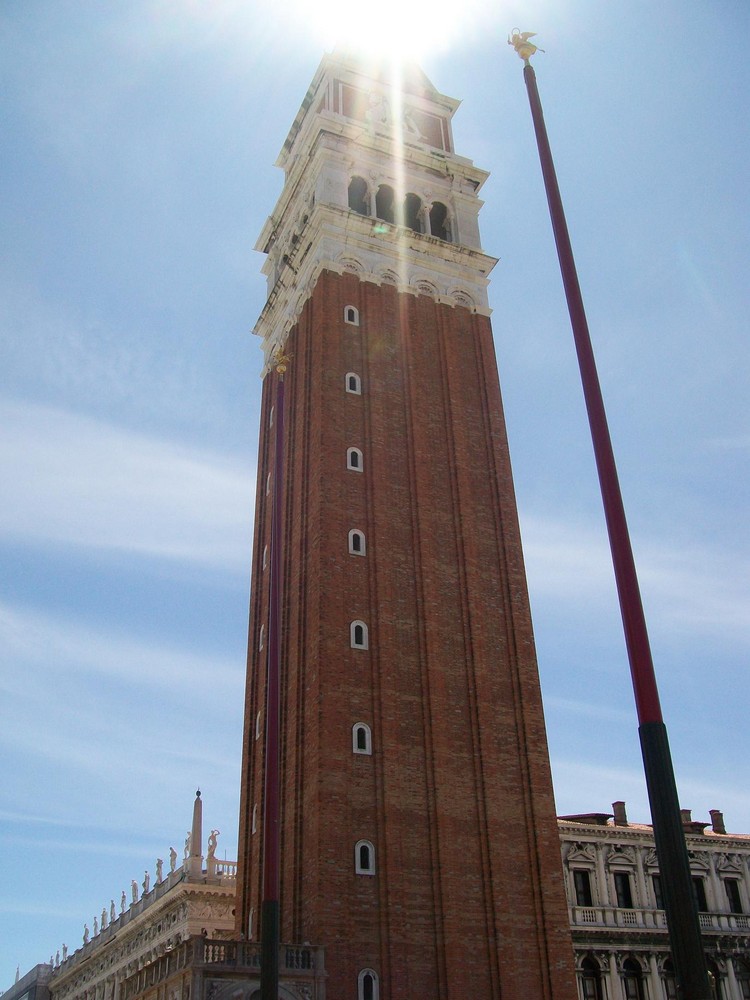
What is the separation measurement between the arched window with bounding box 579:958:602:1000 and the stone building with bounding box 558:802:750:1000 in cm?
4

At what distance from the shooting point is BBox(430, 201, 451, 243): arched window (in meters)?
48.8

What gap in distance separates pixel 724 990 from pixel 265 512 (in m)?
29.1

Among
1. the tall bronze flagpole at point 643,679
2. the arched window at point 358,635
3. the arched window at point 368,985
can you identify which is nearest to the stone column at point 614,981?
the arched window at point 368,985

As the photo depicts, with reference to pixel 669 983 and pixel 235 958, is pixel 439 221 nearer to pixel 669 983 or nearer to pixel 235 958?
pixel 235 958

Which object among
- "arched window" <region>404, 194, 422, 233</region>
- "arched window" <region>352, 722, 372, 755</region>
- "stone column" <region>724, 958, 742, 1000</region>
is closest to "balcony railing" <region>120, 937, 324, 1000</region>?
"arched window" <region>352, 722, 372, 755</region>

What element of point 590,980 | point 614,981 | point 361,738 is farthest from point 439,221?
point 614,981

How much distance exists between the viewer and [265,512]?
1762 inches

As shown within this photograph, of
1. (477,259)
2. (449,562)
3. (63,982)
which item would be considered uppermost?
(477,259)

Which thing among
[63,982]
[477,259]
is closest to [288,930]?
[477,259]

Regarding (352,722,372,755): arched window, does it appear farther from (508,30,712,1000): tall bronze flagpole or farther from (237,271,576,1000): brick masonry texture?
(508,30,712,1000): tall bronze flagpole

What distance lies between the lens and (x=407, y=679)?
34500 mm

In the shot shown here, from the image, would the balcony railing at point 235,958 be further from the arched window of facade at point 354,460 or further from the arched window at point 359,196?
the arched window at point 359,196

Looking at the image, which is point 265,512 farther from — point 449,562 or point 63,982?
point 63,982

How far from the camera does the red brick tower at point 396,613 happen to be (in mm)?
30562
